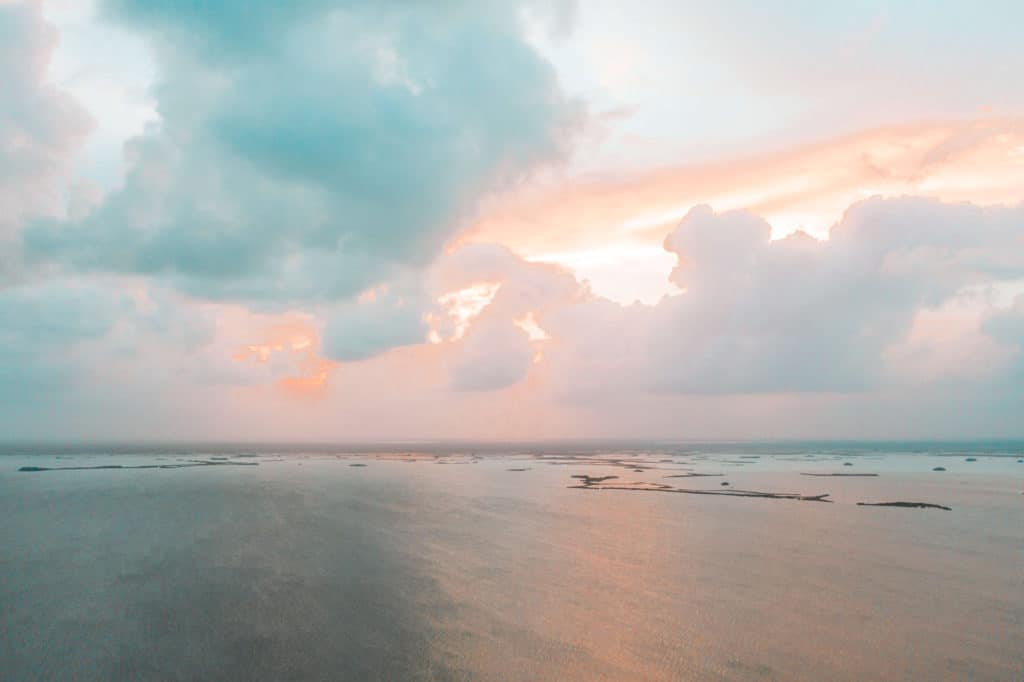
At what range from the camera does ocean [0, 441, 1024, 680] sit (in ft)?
53.9

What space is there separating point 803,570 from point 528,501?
28.3 metres

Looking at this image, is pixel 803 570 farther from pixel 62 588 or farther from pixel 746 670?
pixel 62 588

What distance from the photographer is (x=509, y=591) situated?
23328mm

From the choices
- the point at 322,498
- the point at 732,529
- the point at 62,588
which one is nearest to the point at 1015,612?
the point at 732,529

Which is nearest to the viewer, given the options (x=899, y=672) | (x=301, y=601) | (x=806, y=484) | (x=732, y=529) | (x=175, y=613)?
(x=899, y=672)

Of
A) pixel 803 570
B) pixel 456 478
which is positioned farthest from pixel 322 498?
pixel 803 570

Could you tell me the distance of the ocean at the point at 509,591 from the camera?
16438 mm

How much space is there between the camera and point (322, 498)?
5397cm

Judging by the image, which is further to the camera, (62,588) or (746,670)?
(62,588)

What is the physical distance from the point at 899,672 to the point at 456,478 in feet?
211

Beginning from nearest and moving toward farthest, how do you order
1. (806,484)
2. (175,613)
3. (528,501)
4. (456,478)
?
(175,613)
(528,501)
(806,484)
(456,478)

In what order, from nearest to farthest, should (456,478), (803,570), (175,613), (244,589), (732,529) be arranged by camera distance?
(175,613), (244,589), (803,570), (732,529), (456,478)

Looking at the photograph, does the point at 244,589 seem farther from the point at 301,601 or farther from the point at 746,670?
the point at 746,670

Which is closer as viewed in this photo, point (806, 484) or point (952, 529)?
point (952, 529)
